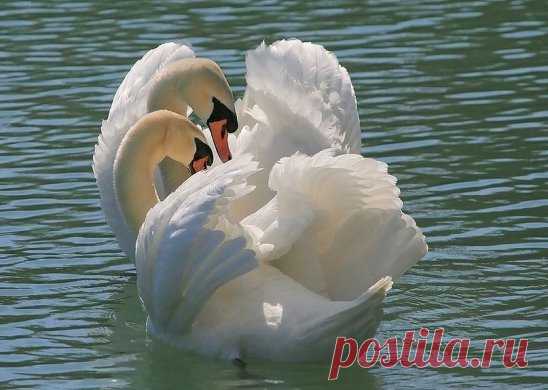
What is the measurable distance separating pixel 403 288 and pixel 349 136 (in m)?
0.96

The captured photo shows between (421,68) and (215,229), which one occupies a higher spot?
(215,229)

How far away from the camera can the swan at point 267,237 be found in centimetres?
735

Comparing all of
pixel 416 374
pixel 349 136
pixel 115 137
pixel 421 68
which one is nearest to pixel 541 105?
pixel 421 68

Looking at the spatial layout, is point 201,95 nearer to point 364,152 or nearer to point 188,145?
point 188,145

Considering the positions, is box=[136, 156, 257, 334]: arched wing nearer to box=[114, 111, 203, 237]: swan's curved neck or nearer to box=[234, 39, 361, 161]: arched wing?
box=[114, 111, 203, 237]: swan's curved neck

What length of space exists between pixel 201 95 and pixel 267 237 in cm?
165

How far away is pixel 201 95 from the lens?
909 cm

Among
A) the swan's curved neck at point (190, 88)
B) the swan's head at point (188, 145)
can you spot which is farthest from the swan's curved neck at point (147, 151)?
the swan's curved neck at point (190, 88)

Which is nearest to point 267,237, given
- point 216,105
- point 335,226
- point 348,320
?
point 335,226

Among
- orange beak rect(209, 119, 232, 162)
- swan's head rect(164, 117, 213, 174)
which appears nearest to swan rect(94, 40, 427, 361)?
swan's head rect(164, 117, 213, 174)

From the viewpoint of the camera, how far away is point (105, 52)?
14.4 m

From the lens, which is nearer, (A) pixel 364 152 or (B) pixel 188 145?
(B) pixel 188 145

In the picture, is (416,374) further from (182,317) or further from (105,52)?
(105,52)

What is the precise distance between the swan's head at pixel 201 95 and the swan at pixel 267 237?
0.22 meters
